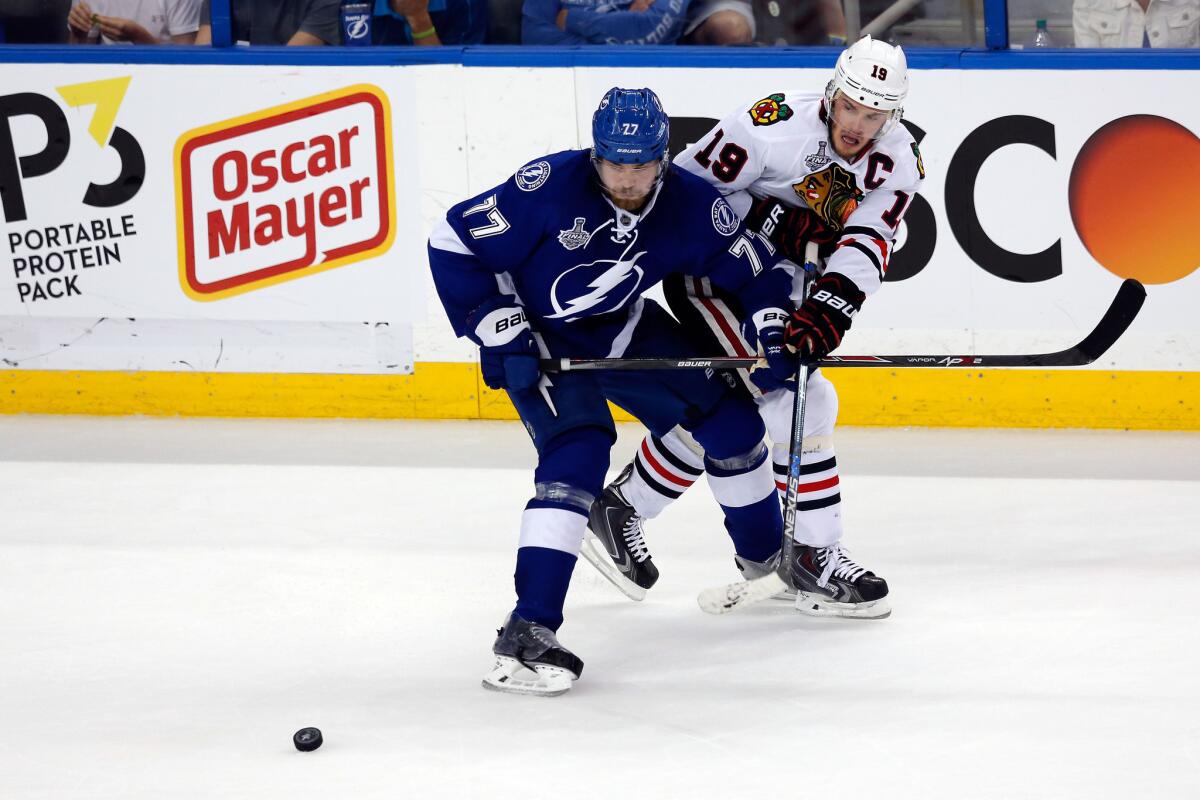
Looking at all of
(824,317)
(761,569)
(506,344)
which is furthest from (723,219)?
(761,569)

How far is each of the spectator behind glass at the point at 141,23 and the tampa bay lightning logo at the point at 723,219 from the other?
2.65 meters

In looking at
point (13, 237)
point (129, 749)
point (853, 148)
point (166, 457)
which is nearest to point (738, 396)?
point (853, 148)

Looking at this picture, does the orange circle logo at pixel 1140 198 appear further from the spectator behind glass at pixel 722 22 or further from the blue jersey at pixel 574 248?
the blue jersey at pixel 574 248

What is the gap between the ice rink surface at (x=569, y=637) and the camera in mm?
2381

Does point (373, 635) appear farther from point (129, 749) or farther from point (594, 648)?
point (129, 749)

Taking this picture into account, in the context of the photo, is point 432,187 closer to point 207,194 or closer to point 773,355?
point 207,194

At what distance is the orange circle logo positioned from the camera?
4566mm

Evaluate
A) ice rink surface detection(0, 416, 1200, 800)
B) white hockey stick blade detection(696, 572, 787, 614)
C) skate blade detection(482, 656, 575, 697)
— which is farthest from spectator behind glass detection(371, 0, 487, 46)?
skate blade detection(482, 656, 575, 697)

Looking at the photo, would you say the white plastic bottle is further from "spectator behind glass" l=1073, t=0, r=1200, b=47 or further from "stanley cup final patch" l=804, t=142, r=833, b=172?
"stanley cup final patch" l=804, t=142, r=833, b=172

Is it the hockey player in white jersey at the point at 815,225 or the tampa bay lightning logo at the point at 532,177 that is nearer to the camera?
the tampa bay lightning logo at the point at 532,177

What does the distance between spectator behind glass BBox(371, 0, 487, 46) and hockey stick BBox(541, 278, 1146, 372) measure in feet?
7.14

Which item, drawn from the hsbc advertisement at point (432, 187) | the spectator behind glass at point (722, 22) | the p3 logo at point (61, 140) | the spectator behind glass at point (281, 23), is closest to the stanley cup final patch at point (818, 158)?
the hsbc advertisement at point (432, 187)

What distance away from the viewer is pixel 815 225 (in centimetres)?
321

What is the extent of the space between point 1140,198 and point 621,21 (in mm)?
1643
